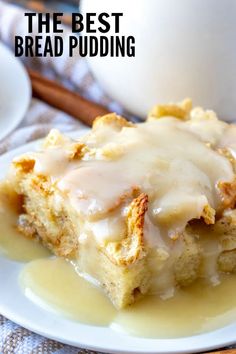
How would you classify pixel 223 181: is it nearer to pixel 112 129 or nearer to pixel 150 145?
pixel 150 145

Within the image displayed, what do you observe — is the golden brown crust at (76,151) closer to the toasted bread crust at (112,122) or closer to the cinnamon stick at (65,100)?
the toasted bread crust at (112,122)

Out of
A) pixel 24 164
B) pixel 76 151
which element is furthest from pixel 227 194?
pixel 24 164

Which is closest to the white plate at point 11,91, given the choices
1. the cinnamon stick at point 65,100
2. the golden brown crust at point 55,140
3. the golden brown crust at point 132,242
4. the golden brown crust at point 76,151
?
the cinnamon stick at point 65,100

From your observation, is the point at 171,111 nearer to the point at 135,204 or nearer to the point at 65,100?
the point at 135,204

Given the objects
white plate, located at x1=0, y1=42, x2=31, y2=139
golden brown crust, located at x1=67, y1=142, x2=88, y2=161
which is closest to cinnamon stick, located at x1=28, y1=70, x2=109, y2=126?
white plate, located at x1=0, y1=42, x2=31, y2=139

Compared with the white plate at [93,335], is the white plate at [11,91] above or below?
above

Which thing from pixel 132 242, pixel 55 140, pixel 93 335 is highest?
pixel 55 140
